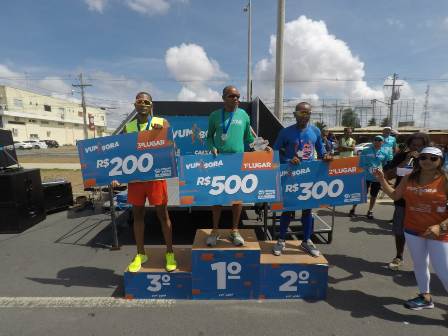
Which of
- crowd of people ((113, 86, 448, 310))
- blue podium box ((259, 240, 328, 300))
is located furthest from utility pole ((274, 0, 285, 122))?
blue podium box ((259, 240, 328, 300))

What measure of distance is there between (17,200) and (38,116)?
6700cm

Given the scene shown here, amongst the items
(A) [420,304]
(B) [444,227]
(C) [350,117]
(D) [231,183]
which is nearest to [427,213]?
(B) [444,227]

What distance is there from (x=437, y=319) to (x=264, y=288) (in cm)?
162

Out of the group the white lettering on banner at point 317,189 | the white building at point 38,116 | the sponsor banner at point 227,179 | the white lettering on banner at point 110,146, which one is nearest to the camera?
the sponsor banner at point 227,179

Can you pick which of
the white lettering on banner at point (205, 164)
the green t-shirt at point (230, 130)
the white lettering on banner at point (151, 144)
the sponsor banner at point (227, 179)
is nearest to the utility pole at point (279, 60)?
the green t-shirt at point (230, 130)

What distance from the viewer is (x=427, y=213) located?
8.26 feet

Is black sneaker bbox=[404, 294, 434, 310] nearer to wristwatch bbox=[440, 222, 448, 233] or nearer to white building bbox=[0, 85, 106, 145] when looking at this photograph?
wristwatch bbox=[440, 222, 448, 233]

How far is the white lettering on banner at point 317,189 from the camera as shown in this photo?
10.8 ft

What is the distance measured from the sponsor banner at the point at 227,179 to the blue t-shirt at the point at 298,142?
1.19 feet

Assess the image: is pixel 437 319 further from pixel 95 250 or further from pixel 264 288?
pixel 95 250

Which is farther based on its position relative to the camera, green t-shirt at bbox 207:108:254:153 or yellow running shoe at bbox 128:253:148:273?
green t-shirt at bbox 207:108:254:153

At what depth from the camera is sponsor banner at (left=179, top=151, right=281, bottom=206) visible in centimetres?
298

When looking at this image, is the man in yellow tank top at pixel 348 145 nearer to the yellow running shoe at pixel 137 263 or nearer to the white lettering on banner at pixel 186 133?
the white lettering on banner at pixel 186 133

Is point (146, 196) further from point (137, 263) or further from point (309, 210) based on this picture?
point (309, 210)
